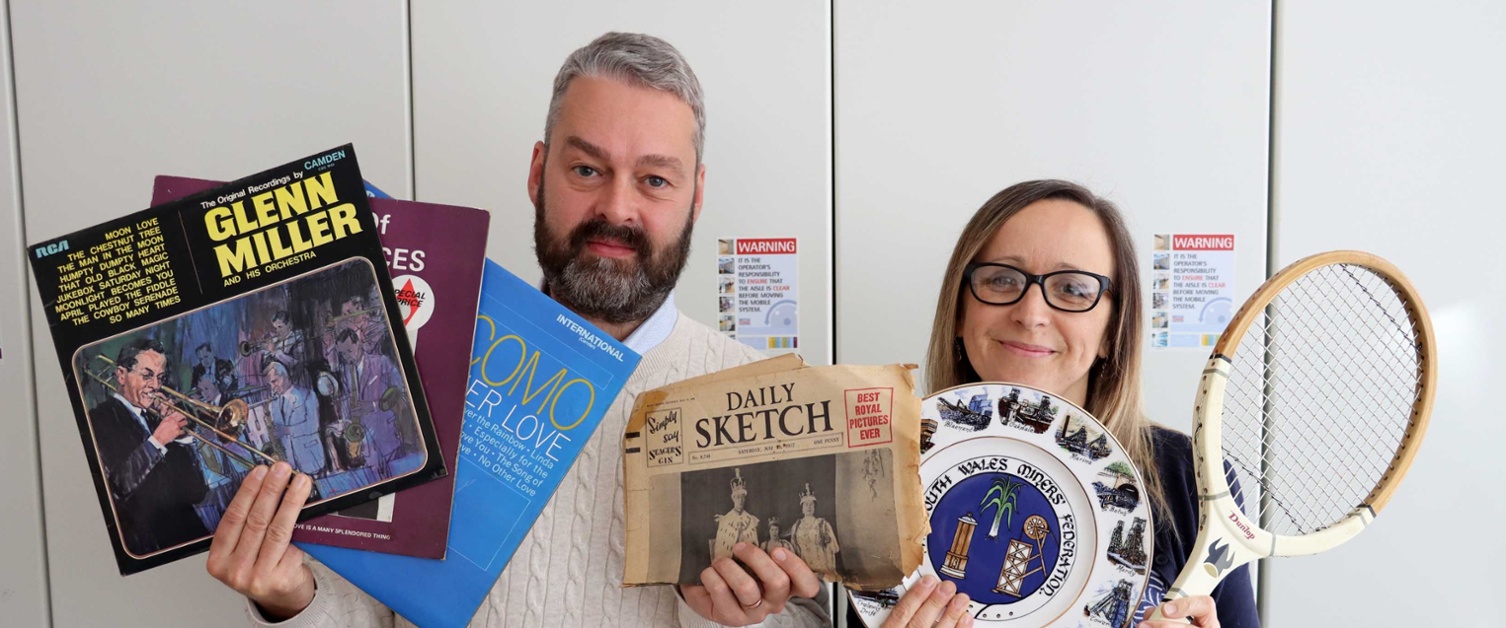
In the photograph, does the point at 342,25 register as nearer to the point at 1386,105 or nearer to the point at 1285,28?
the point at 1285,28

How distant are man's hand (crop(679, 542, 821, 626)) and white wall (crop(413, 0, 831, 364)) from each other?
2.17ft

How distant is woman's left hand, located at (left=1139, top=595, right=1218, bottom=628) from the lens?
2.99ft

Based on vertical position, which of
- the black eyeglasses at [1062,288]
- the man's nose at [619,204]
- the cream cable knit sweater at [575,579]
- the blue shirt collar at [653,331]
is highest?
the man's nose at [619,204]

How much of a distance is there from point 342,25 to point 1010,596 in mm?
1517

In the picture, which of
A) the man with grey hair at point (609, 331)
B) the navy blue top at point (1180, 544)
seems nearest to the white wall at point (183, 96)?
the man with grey hair at point (609, 331)

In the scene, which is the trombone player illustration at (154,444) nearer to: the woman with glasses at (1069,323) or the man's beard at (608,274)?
the man's beard at (608,274)

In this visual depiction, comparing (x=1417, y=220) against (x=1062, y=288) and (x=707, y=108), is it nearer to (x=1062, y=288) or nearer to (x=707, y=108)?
(x=1062, y=288)

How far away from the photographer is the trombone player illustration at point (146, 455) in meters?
0.92

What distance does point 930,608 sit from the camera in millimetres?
942

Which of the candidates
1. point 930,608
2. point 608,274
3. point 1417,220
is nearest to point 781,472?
point 930,608

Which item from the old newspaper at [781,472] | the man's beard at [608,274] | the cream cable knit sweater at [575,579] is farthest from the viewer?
the man's beard at [608,274]

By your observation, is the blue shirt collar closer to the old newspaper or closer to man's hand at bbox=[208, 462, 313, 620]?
the old newspaper

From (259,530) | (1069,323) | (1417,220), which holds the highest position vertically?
(1417,220)

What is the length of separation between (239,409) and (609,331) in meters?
0.47
